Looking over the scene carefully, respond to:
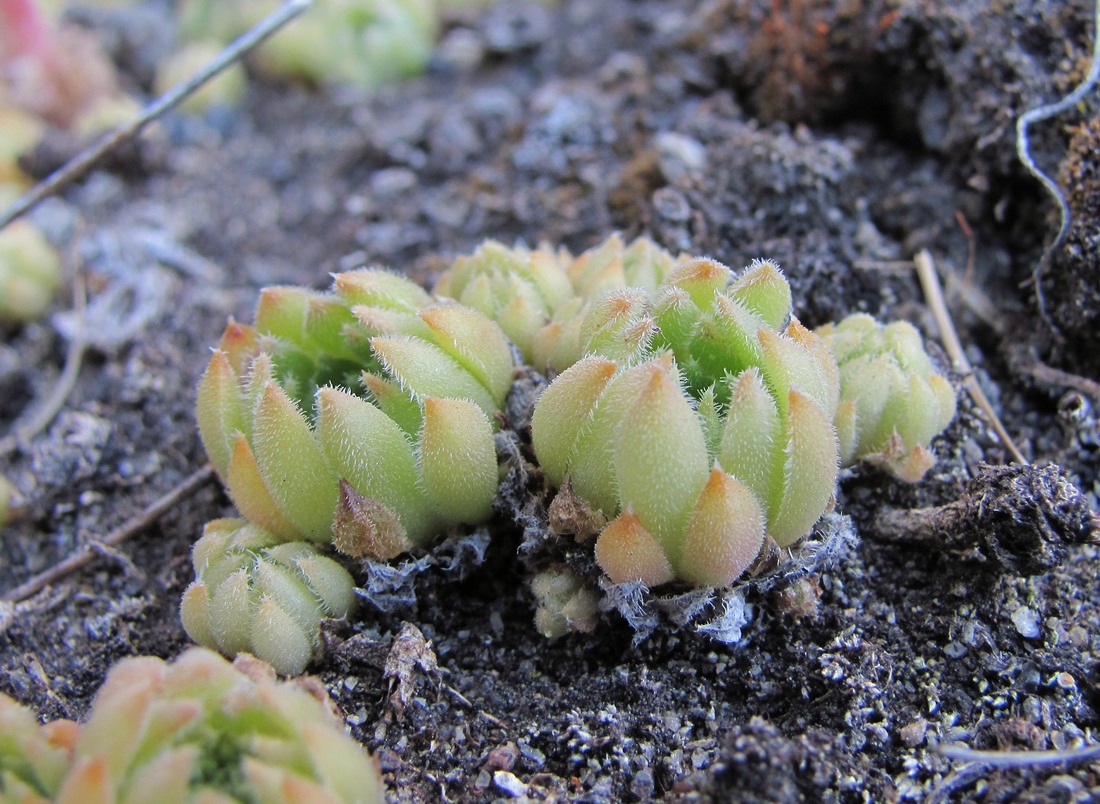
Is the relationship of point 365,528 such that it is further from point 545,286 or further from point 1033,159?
point 1033,159

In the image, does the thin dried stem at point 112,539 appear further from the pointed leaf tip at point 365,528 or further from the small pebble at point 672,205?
the small pebble at point 672,205

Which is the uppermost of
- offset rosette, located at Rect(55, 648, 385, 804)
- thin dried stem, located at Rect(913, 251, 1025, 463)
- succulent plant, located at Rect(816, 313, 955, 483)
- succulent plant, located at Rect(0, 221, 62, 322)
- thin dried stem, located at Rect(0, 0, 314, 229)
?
thin dried stem, located at Rect(0, 0, 314, 229)

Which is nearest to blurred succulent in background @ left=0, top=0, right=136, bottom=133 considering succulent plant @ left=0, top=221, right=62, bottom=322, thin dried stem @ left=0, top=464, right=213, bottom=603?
succulent plant @ left=0, top=221, right=62, bottom=322

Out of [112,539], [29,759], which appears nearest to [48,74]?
[112,539]

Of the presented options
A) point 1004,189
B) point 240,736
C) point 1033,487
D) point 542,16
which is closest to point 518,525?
point 240,736

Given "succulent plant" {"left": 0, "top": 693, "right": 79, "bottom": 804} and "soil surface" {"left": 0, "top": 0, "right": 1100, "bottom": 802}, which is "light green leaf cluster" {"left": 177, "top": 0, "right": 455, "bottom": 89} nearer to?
"soil surface" {"left": 0, "top": 0, "right": 1100, "bottom": 802}

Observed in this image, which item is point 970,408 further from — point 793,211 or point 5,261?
point 5,261
